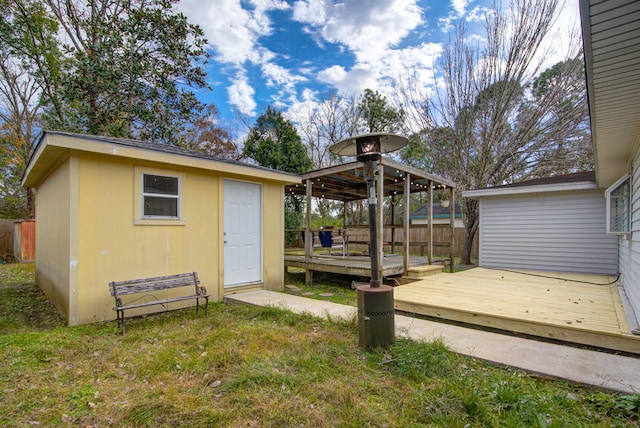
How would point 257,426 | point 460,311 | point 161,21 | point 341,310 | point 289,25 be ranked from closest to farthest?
point 257,426, point 460,311, point 341,310, point 161,21, point 289,25

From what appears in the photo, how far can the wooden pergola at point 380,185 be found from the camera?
6.59m

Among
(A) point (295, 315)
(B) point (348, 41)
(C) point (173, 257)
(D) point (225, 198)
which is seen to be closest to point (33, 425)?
(A) point (295, 315)

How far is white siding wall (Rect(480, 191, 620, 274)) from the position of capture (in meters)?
7.49

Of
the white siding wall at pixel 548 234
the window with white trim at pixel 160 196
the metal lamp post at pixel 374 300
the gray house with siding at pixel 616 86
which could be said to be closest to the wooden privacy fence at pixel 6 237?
the window with white trim at pixel 160 196

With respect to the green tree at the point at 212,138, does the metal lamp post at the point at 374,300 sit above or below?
below

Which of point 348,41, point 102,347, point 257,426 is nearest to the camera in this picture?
point 257,426

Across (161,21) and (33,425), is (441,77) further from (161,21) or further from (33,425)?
(33,425)

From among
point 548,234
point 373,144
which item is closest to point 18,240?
point 373,144

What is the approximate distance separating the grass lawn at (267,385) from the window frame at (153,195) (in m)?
1.75

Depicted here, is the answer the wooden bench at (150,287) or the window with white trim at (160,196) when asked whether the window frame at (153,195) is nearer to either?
the window with white trim at (160,196)

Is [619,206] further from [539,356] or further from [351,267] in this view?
[351,267]

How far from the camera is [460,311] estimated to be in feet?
14.3

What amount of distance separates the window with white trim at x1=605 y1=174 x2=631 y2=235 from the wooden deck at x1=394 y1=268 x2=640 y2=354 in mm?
1166

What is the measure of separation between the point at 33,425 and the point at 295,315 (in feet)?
9.36
